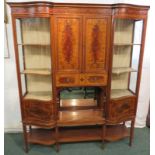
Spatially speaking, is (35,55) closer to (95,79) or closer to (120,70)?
(95,79)

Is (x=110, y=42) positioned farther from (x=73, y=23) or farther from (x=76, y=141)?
(x=76, y=141)

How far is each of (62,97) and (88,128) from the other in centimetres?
67

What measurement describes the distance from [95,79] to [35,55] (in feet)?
2.88

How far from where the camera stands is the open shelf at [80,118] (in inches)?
89.0

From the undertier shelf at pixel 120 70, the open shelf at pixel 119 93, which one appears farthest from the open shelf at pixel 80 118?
the undertier shelf at pixel 120 70

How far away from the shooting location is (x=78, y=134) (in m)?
2.50

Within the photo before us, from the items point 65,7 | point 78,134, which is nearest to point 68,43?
point 65,7

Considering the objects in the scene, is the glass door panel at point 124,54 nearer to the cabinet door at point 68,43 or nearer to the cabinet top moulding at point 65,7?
the cabinet top moulding at point 65,7

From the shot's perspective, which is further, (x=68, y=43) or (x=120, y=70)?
(x=120, y=70)

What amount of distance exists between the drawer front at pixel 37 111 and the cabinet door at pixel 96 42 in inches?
27.5

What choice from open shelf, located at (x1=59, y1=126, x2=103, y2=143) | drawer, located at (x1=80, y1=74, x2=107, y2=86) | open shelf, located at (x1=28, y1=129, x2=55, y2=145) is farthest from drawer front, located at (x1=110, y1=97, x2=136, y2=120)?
open shelf, located at (x1=28, y1=129, x2=55, y2=145)

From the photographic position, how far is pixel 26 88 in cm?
242

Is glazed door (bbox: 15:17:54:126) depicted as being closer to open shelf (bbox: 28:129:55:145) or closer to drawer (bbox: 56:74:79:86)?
drawer (bbox: 56:74:79:86)

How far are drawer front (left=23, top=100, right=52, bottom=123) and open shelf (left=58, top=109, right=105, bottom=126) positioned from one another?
212 millimetres
